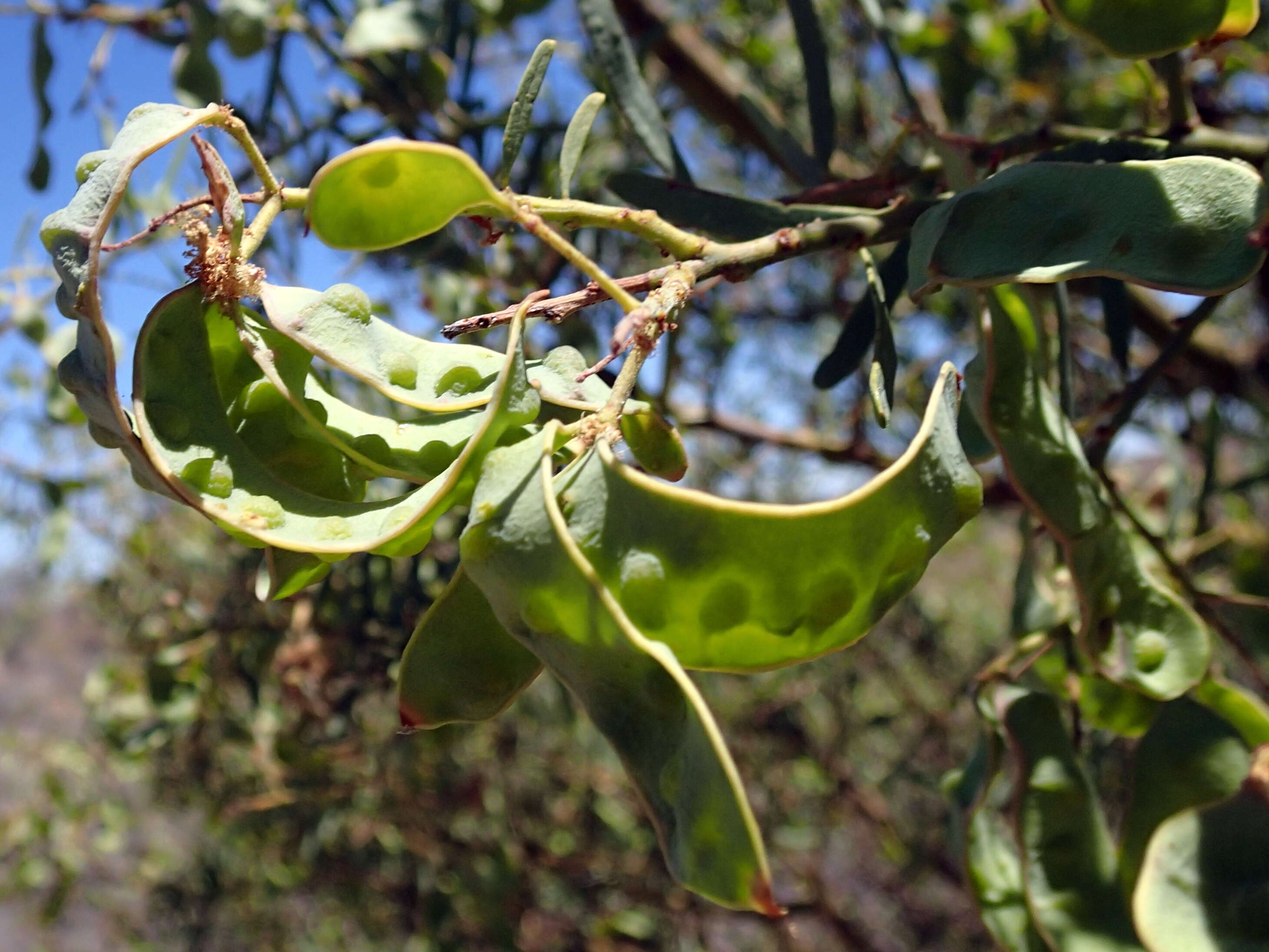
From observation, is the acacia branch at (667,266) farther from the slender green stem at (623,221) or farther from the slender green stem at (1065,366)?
the slender green stem at (1065,366)

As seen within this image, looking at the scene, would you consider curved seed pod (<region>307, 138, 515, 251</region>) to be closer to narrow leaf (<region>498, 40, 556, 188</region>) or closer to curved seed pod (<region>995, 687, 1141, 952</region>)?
narrow leaf (<region>498, 40, 556, 188</region>)

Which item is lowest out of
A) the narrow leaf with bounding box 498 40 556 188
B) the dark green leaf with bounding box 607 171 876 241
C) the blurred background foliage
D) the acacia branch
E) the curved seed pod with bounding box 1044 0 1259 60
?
the blurred background foliage

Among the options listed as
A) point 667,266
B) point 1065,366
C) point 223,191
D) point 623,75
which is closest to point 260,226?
point 223,191

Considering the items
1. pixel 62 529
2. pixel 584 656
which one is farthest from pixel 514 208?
pixel 62 529

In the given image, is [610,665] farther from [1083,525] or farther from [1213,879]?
[1213,879]

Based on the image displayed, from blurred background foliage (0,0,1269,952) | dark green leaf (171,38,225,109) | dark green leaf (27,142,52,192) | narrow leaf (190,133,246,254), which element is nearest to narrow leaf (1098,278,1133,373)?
blurred background foliage (0,0,1269,952)

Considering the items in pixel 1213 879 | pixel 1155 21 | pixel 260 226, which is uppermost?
pixel 1155 21
